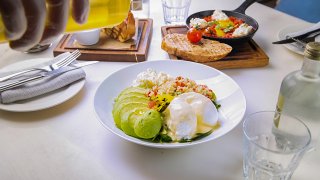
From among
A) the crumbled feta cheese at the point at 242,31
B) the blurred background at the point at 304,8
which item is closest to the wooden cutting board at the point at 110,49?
the crumbled feta cheese at the point at 242,31

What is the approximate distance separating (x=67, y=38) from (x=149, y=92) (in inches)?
20.8

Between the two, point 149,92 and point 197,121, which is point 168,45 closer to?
point 149,92

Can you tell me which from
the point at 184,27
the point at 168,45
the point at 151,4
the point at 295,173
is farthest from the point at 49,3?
the point at 151,4

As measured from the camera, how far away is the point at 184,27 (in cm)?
129

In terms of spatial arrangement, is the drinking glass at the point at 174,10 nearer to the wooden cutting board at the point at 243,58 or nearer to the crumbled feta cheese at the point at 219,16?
the crumbled feta cheese at the point at 219,16

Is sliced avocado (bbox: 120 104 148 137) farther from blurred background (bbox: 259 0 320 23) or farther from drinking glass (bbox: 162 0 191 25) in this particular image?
blurred background (bbox: 259 0 320 23)

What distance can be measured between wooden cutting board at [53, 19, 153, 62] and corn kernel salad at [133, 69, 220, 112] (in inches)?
9.6

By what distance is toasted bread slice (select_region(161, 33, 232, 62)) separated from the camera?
1014 millimetres

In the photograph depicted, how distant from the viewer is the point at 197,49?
105 cm

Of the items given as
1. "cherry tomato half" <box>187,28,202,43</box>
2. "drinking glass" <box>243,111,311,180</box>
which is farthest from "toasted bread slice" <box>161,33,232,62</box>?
"drinking glass" <box>243,111,311,180</box>

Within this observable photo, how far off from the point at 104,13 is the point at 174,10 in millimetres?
798

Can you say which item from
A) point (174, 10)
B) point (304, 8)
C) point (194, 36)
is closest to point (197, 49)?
point (194, 36)

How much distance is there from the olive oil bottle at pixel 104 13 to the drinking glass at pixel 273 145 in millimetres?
332

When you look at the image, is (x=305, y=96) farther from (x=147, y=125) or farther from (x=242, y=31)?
(x=242, y=31)
